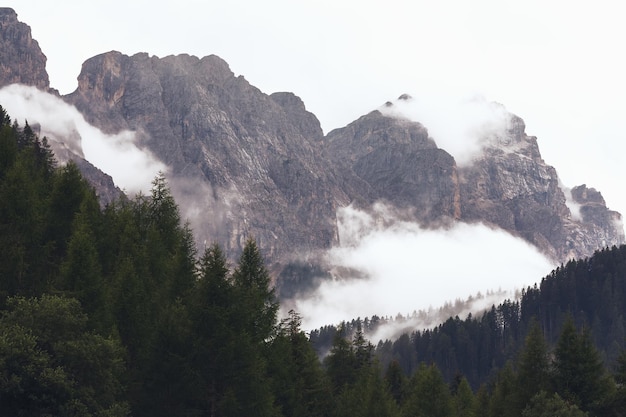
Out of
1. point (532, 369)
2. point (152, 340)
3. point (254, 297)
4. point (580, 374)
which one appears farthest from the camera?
point (532, 369)

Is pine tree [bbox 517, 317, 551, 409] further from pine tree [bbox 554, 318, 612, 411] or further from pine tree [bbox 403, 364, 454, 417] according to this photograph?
pine tree [bbox 403, 364, 454, 417]

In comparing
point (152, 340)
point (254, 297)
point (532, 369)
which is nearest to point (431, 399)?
point (532, 369)

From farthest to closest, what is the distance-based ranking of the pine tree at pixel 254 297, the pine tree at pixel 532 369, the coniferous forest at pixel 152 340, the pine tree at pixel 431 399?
the pine tree at pixel 431 399 → the pine tree at pixel 532 369 → the pine tree at pixel 254 297 → the coniferous forest at pixel 152 340

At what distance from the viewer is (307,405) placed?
7638cm

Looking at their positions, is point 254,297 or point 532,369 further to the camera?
point 532,369

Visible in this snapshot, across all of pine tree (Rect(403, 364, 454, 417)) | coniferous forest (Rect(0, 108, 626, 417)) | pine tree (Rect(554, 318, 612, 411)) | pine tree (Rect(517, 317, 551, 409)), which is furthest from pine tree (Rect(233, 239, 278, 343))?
pine tree (Rect(554, 318, 612, 411))

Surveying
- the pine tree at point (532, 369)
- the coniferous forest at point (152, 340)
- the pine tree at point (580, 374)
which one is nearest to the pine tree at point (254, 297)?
the coniferous forest at point (152, 340)

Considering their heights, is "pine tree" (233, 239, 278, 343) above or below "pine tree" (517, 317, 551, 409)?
above

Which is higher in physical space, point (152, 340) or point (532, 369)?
point (532, 369)

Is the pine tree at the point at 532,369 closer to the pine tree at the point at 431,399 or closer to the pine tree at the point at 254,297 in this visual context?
the pine tree at the point at 431,399

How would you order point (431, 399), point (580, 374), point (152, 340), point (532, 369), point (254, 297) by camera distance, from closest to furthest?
1. point (152, 340)
2. point (254, 297)
3. point (580, 374)
4. point (532, 369)
5. point (431, 399)

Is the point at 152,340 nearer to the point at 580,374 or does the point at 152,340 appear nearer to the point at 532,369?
the point at 532,369

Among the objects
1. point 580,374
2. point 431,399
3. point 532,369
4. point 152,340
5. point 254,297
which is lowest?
point 431,399

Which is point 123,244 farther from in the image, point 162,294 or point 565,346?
point 565,346
